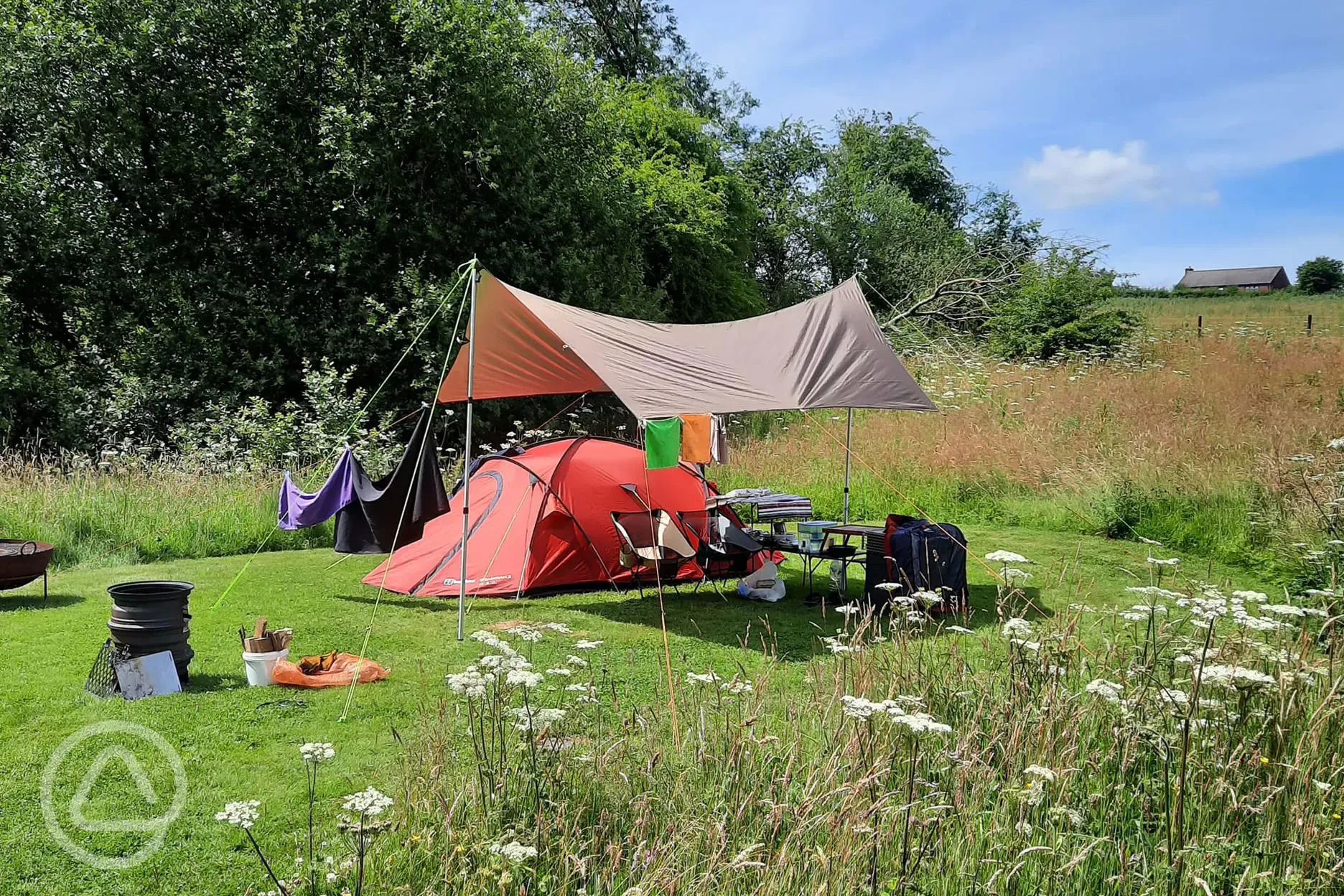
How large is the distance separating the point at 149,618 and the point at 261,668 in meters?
0.55

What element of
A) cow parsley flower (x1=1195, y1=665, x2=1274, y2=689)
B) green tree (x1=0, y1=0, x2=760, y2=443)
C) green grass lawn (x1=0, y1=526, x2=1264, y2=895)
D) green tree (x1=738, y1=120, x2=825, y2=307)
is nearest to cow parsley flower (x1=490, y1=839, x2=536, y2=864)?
green grass lawn (x1=0, y1=526, x2=1264, y2=895)

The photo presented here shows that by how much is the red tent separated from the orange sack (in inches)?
72.8

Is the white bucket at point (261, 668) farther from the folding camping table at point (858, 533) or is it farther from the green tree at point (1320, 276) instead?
the green tree at point (1320, 276)

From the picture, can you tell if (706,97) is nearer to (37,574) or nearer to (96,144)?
(96,144)

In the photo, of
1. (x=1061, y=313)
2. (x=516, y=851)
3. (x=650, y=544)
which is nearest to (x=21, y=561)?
(x=650, y=544)

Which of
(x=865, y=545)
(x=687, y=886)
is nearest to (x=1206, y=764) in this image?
(x=687, y=886)

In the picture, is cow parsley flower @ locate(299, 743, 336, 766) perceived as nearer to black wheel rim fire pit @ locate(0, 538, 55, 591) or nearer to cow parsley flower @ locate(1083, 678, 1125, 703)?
cow parsley flower @ locate(1083, 678, 1125, 703)

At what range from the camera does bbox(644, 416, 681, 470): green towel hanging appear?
5.46 metres

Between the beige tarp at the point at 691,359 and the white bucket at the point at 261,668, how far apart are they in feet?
7.28

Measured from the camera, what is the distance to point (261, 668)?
14.5 ft

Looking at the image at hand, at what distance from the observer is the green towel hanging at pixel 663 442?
5.46 metres

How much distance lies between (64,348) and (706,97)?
16359mm

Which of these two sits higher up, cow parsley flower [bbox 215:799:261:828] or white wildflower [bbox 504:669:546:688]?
white wildflower [bbox 504:669:546:688]

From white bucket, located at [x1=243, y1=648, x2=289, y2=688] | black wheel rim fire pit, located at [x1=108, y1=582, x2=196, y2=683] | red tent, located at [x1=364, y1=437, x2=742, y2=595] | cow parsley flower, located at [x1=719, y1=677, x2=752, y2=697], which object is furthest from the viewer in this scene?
red tent, located at [x1=364, y1=437, x2=742, y2=595]
